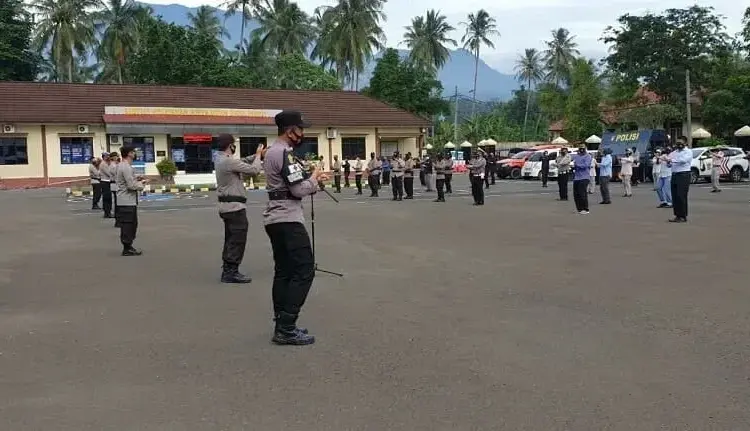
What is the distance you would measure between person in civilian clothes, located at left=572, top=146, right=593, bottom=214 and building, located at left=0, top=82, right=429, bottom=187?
19921 mm

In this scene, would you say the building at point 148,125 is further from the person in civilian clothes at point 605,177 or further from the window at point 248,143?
the person in civilian clothes at point 605,177

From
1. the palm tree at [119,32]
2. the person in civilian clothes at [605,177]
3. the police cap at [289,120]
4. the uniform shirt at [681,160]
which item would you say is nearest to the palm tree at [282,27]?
the palm tree at [119,32]

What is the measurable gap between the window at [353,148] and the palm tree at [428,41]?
23.1 meters

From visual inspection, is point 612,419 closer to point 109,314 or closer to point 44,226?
A: point 109,314

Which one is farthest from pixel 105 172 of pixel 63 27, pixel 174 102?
pixel 63 27

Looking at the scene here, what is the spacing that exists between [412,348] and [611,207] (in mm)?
13792

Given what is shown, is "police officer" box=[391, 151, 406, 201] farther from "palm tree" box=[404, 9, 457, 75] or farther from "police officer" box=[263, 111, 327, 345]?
"palm tree" box=[404, 9, 457, 75]

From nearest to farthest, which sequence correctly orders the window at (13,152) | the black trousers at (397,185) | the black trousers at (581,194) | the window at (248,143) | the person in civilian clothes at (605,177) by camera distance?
the black trousers at (581,194)
the person in civilian clothes at (605,177)
the black trousers at (397,185)
the window at (13,152)
the window at (248,143)

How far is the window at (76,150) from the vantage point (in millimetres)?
37219

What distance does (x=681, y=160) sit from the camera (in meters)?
14.6

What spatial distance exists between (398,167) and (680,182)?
10.6 metres

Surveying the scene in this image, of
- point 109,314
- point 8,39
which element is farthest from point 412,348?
point 8,39

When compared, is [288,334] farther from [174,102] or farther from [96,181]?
A: [174,102]

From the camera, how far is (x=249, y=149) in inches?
1609
